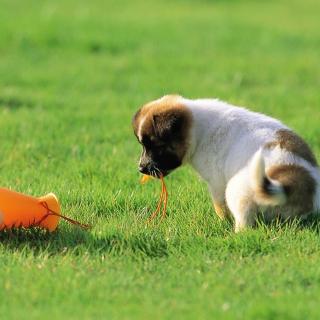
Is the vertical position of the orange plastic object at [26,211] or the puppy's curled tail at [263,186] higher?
the puppy's curled tail at [263,186]

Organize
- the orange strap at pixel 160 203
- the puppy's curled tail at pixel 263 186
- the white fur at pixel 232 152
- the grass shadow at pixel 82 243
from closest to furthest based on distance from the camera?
the puppy's curled tail at pixel 263 186, the grass shadow at pixel 82 243, the white fur at pixel 232 152, the orange strap at pixel 160 203

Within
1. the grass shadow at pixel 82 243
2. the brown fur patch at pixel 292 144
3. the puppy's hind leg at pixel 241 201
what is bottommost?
the grass shadow at pixel 82 243

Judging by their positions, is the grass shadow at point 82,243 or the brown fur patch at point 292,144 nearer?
the grass shadow at point 82,243

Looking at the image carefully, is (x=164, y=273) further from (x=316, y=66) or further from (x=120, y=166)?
(x=316, y=66)

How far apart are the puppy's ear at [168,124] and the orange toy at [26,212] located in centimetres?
88

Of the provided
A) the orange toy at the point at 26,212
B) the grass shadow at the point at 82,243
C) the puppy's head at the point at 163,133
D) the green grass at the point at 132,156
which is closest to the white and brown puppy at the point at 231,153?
the puppy's head at the point at 163,133

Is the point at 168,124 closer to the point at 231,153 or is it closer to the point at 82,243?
the point at 231,153

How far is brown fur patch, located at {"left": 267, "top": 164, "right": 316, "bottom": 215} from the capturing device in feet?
20.4

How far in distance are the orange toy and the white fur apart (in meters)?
1.02

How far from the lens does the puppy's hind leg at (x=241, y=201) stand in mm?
6270

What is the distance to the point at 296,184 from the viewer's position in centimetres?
623

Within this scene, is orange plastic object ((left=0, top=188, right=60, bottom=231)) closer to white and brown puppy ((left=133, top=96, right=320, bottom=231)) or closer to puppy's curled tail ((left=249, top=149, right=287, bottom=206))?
white and brown puppy ((left=133, top=96, right=320, bottom=231))

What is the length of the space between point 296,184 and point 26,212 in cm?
183

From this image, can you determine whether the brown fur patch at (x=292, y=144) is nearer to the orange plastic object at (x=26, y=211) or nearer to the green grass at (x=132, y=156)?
the green grass at (x=132, y=156)
